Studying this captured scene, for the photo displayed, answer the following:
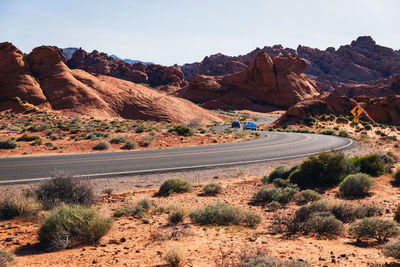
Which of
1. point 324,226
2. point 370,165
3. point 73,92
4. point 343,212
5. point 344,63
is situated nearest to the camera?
point 324,226

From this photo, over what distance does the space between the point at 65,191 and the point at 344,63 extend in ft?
581

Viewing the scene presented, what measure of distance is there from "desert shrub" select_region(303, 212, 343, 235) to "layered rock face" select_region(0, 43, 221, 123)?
45545 millimetres

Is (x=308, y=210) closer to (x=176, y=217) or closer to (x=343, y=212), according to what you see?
(x=343, y=212)

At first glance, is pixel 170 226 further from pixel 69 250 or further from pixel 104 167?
pixel 104 167

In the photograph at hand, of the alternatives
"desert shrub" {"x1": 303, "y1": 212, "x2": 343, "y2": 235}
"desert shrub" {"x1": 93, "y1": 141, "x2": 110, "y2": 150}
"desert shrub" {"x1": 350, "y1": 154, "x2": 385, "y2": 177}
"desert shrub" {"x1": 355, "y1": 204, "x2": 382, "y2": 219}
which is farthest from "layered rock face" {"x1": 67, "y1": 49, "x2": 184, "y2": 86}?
"desert shrub" {"x1": 303, "y1": 212, "x2": 343, "y2": 235}

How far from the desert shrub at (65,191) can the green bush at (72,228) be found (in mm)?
2058

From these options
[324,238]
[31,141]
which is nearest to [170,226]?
[324,238]

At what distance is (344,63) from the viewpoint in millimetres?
156875

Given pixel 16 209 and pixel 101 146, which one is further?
pixel 101 146

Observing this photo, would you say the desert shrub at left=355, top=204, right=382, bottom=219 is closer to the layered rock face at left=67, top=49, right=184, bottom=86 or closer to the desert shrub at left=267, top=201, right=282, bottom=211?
the desert shrub at left=267, top=201, right=282, bottom=211

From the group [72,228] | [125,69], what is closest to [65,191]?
[72,228]

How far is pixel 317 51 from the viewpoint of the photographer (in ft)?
571

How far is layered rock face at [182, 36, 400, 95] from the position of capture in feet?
478

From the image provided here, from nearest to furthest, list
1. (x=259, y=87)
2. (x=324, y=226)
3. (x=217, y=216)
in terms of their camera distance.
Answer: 1. (x=324, y=226)
2. (x=217, y=216)
3. (x=259, y=87)
